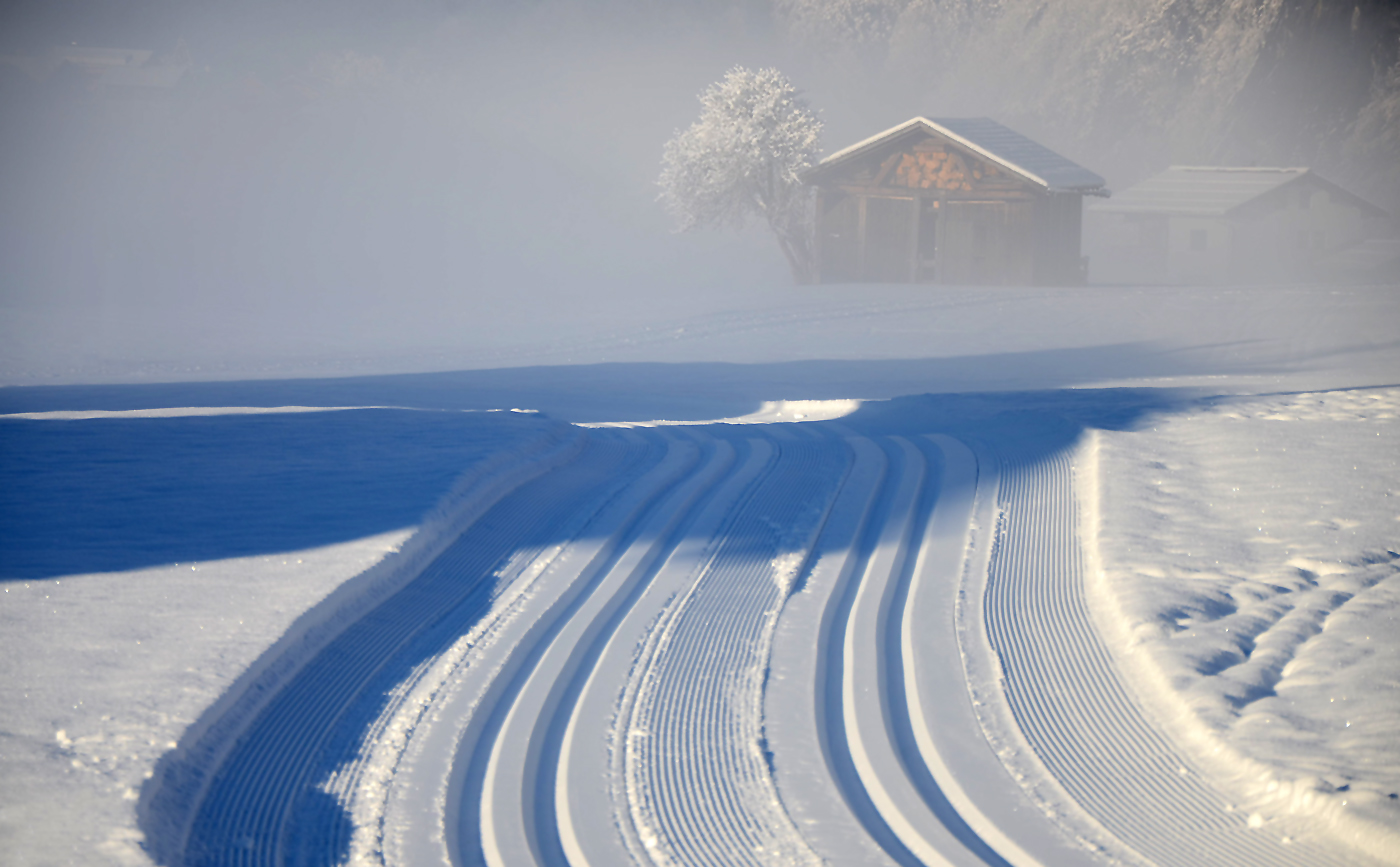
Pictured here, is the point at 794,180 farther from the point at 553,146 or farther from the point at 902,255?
the point at 553,146

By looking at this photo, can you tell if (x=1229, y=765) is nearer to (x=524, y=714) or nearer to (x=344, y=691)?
(x=524, y=714)

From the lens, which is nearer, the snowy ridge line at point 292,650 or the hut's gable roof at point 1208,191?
the snowy ridge line at point 292,650

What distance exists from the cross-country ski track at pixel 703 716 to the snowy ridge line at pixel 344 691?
0.02m

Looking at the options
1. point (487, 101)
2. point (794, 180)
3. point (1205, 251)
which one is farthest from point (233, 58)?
point (1205, 251)

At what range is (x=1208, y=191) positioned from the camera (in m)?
43.6

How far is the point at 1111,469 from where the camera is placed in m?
9.12

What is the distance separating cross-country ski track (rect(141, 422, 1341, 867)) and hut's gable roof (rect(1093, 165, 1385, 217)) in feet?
131

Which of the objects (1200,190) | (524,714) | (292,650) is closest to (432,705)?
(524,714)

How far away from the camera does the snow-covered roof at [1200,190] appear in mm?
42125

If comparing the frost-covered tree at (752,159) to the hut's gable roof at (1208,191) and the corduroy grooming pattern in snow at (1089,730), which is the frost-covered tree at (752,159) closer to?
the hut's gable roof at (1208,191)

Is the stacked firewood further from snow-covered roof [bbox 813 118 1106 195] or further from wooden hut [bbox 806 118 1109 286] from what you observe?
snow-covered roof [bbox 813 118 1106 195]

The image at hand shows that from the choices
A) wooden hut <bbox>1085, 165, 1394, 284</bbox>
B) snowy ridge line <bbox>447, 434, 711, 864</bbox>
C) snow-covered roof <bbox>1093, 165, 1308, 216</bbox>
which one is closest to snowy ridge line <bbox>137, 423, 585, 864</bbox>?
snowy ridge line <bbox>447, 434, 711, 864</bbox>

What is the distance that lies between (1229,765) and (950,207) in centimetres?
2942

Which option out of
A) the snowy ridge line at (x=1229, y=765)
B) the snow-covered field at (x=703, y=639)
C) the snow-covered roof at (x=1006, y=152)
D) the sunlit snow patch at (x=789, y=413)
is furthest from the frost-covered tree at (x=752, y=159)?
the snowy ridge line at (x=1229, y=765)
